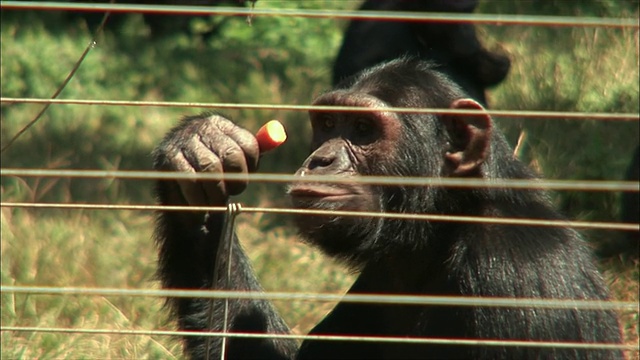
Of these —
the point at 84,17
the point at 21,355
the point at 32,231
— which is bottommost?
the point at 84,17

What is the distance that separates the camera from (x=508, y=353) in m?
4.29

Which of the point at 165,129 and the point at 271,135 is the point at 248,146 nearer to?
the point at 271,135

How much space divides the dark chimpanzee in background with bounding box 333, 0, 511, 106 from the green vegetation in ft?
1.50

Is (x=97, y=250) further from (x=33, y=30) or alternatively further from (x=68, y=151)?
(x=33, y=30)

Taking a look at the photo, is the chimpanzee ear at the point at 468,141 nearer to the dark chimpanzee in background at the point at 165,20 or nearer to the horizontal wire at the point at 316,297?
the horizontal wire at the point at 316,297

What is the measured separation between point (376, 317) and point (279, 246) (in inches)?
97.4

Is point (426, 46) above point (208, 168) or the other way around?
the other way around

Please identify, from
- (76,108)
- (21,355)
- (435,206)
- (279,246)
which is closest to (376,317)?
(435,206)

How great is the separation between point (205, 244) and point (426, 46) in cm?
486

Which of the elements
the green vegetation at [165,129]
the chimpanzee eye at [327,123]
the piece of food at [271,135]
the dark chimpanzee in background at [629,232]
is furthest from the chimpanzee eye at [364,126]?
the dark chimpanzee in background at [629,232]

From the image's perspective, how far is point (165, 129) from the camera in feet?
29.8

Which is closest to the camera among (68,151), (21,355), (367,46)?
(21,355)

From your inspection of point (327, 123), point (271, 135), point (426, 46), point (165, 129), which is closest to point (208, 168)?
point (271, 135)

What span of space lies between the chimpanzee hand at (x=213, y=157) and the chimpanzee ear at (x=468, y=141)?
976mm
